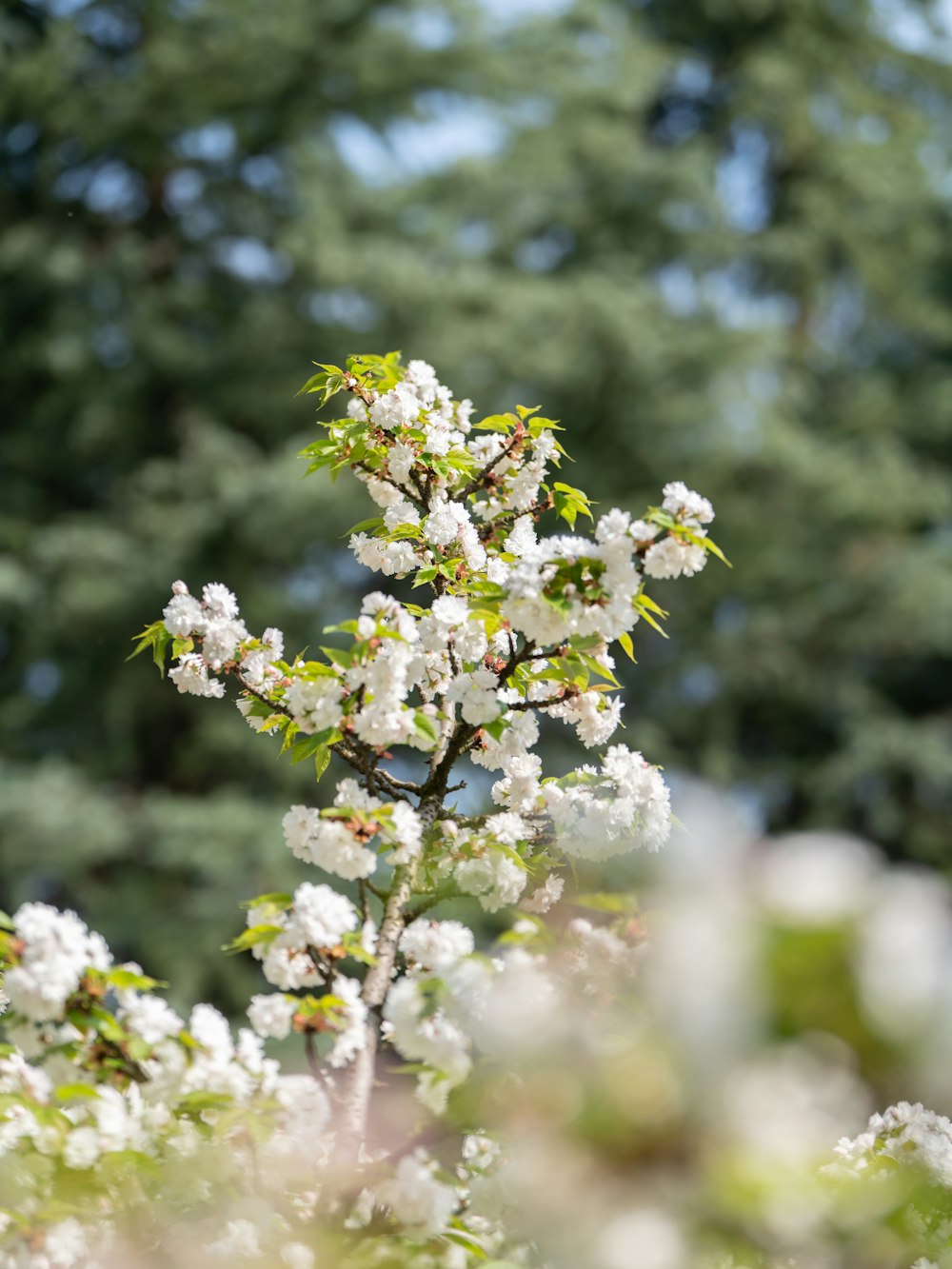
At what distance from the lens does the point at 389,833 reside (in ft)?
5.75

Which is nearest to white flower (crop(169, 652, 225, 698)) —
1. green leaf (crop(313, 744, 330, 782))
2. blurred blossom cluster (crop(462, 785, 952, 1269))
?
green leaf (crop(313, 744, 330, 782))

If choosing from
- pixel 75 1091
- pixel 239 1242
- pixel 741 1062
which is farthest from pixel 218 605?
pixel 741 1062

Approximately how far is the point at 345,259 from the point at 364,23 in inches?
70.5

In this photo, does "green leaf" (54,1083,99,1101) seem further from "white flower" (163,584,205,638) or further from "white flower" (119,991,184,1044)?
"white flower" (163,584,205,638)

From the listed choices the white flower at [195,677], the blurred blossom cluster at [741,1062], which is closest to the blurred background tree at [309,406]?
the white flower at [195,677]

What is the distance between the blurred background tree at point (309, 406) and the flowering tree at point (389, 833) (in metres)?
5.89

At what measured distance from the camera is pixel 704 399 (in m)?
9.62

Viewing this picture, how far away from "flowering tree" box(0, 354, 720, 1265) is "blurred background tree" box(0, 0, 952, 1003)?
5895 mm

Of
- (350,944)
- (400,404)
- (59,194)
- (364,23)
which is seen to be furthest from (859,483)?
(350,944)

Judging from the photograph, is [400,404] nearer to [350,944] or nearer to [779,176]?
[350,944]

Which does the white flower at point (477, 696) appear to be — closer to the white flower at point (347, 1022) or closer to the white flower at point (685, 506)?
the white flower at point (685, 506)

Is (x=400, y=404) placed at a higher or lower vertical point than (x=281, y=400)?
lower

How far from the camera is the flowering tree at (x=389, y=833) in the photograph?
1480 mm

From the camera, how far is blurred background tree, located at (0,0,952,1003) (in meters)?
8.55
